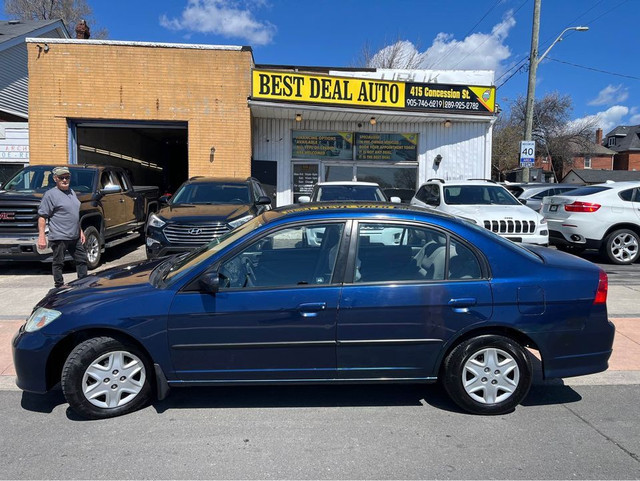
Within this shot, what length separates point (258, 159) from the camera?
14469 millimetres

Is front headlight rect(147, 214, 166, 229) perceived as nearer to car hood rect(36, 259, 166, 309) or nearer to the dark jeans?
the dark jeans

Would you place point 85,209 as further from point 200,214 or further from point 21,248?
point 200,214

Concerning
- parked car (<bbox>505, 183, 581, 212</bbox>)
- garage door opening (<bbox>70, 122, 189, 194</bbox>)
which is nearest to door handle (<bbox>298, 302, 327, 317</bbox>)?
garage door opening (<bbox>70, 122, 189, 194</bbox>)

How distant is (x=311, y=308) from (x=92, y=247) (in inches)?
272

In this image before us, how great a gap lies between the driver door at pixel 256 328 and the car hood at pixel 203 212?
415 cm

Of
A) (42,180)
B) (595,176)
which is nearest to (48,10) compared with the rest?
(42,180)

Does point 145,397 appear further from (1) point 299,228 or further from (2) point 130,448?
(1) point 299,228

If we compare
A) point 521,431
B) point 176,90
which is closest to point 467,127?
point 176,90

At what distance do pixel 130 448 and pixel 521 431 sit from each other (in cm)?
274

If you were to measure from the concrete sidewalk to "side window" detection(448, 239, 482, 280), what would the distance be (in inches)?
68.8

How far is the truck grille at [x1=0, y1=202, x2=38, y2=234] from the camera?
26.8 feet

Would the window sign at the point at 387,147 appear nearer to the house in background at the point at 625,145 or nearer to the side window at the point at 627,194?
the side window at the point at 627,194

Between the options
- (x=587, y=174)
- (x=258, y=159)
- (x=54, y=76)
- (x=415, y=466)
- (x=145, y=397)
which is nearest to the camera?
(x=415, y=466)

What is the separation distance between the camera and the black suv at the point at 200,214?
295 inches
